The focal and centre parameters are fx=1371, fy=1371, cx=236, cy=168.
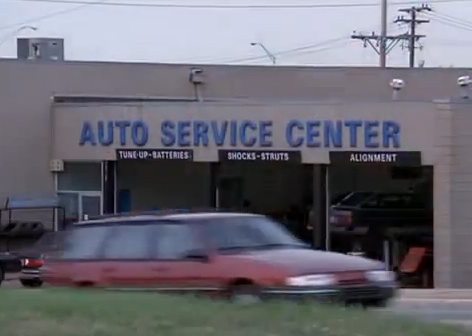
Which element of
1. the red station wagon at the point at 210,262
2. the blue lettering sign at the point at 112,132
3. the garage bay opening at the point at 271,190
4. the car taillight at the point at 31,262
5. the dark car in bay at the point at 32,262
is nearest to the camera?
the red station wagon at the point at 210,262

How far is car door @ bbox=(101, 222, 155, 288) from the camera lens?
17719 mm

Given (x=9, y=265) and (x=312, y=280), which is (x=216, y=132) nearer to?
(x=9, y=265)

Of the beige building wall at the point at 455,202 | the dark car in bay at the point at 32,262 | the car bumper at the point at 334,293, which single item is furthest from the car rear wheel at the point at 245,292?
the beige building wall at the point at 455,202

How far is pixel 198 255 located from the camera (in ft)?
56.6

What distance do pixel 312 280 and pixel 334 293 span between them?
0.30 meters

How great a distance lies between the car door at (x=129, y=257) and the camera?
1772 cm

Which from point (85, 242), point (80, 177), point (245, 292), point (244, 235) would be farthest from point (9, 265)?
point (245, 292)

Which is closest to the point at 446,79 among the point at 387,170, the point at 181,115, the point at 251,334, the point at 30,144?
the point at 387,170

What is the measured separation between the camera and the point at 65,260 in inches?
724

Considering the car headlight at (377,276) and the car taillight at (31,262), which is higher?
the car headlight at (377,276)

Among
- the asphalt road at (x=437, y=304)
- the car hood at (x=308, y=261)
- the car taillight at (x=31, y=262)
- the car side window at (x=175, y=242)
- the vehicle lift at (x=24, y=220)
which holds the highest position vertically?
the car side window at (x=175, y=242)

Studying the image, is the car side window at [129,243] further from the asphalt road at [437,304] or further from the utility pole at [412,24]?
the utility pole at [412,24]

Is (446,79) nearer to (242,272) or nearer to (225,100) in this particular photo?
(225,100)

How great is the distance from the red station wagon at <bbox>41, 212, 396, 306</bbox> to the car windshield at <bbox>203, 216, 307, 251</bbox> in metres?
0.01
